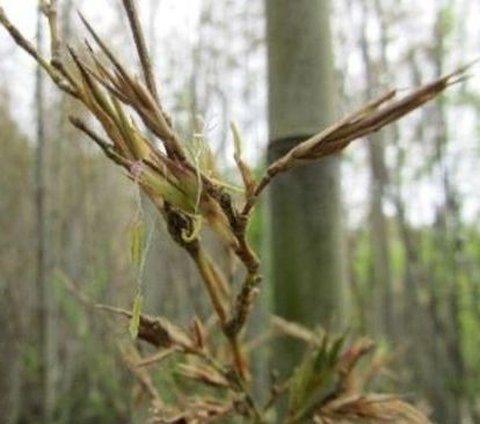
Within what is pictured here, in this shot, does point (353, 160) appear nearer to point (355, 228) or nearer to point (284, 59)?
point (355, 228)

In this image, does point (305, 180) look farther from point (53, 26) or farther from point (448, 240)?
point (448, 240)

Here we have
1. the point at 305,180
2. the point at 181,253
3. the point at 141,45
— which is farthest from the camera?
the point at 181,253

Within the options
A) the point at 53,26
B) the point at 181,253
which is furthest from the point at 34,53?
the point at 181,253

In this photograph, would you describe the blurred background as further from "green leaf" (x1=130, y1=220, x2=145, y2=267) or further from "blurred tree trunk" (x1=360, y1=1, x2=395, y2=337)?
"green leaf" (x1=130, y1=220, x2=145, y2=267)

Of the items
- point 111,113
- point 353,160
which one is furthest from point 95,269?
point 111,113

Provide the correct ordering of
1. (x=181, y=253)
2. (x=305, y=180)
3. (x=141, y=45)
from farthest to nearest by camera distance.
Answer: (x=181, y=253) < (x=305, y=180) < (x=141, y=45)

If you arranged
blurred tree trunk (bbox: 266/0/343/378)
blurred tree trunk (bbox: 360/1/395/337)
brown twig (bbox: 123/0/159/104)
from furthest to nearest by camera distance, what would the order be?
1. blurred tree trunk (bbox: 360/1/395/337)
2. blurred tree trunk (bbox: 266/0/343/378)
3. brown twig (bbox: 123/0/159/104)

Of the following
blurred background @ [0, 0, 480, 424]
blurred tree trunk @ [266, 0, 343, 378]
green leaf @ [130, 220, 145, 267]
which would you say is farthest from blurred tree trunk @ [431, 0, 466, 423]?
green leaf @ [130, 220, 145, 267]
